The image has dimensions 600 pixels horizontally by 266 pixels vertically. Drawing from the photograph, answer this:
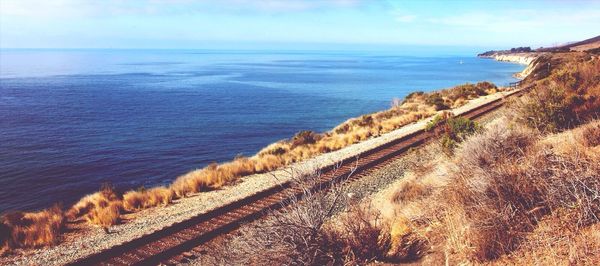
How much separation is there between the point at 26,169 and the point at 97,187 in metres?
6.98

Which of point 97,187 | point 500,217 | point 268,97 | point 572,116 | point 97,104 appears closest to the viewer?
point 500,217

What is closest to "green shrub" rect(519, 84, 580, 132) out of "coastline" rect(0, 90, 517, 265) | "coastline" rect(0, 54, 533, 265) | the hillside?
the hillside

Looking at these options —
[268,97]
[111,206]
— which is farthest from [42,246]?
[268,97]

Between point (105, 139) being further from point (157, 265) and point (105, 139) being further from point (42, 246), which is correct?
point (157, 265)

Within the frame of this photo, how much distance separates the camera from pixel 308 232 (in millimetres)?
5641

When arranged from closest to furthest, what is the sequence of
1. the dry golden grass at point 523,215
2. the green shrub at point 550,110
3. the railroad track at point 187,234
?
the dry golden grass at point 523,215, the railroad track at point 187,234, the green shrub at point 550,110

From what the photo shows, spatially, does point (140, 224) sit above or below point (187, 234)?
below

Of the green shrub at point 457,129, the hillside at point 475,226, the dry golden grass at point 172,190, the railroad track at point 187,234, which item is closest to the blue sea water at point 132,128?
the dry golden grass at point 172,190

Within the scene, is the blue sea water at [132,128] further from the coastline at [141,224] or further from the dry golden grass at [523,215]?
the dry golden grass at [523,215]

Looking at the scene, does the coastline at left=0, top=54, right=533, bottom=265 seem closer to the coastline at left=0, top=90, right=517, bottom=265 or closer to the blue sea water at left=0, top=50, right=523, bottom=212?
the coastline at left=0, top=90, right=517, bottom=265

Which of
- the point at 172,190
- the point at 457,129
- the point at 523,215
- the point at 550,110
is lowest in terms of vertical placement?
the point at 172,190

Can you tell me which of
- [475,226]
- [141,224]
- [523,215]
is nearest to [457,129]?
[523,215]

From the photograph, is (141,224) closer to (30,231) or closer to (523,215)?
(30,231)

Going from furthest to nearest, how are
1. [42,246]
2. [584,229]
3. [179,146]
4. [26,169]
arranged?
[179,146], [26,169], [42,246], [584,229]
